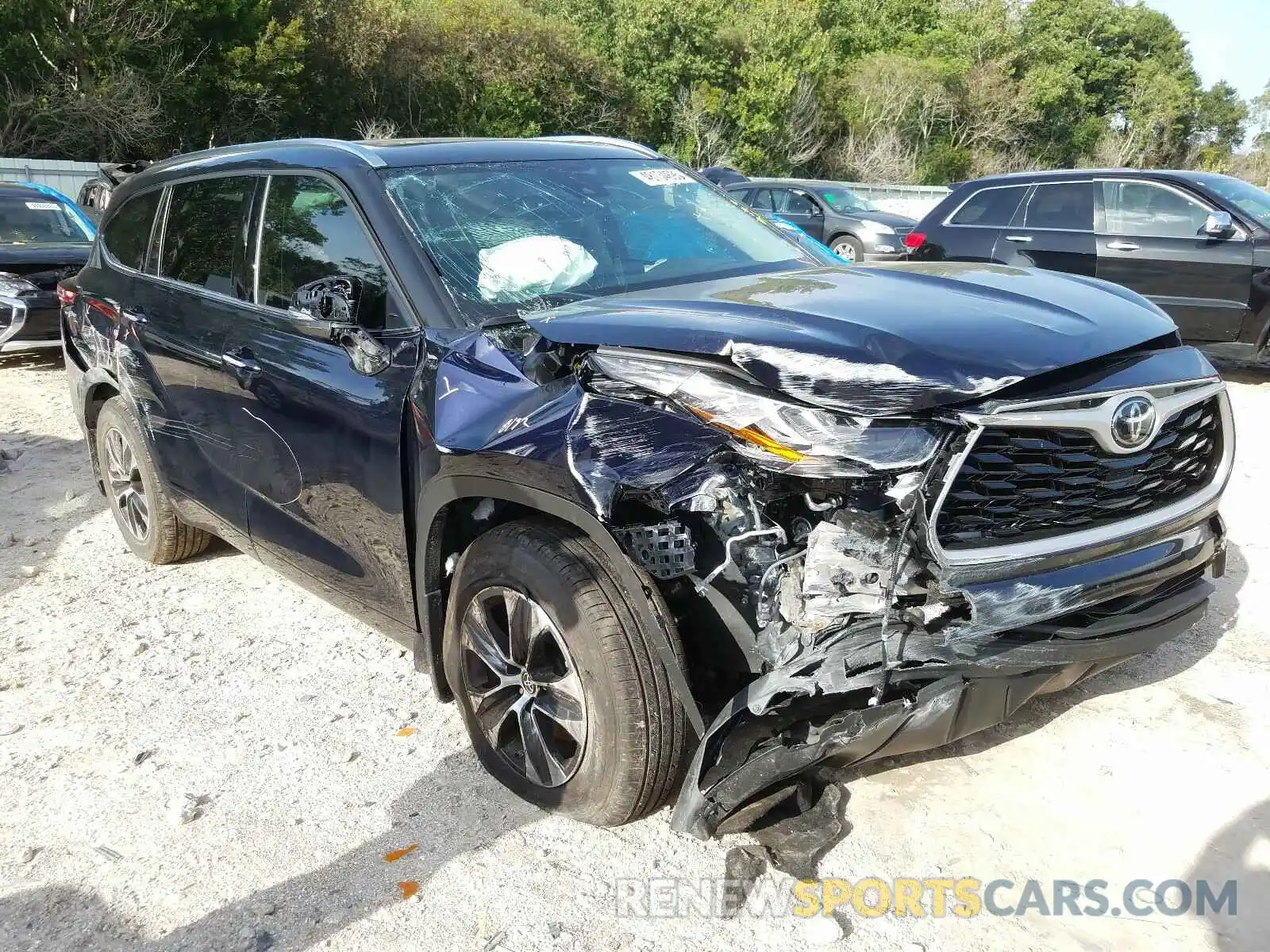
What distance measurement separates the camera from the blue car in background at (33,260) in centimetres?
903

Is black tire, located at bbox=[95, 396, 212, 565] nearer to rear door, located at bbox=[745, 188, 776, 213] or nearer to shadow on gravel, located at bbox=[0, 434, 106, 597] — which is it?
shadow on gravel, located at bbox=[0, 434, 106, 597]

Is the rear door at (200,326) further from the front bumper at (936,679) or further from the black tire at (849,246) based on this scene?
the black tire at (849,246)

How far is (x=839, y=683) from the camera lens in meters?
2.28

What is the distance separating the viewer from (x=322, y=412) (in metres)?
3.25

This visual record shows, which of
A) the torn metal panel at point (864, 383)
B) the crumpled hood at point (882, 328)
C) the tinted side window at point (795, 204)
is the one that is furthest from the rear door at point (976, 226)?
the tinted side window at point (795, 204)

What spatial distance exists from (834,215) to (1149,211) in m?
8.28

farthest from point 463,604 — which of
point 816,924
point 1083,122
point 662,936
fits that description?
point 1083,122

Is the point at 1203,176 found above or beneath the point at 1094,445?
above

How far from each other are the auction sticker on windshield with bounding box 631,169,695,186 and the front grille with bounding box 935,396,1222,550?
80.5 inches

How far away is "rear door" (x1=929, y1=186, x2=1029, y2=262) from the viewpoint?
30.1 feet

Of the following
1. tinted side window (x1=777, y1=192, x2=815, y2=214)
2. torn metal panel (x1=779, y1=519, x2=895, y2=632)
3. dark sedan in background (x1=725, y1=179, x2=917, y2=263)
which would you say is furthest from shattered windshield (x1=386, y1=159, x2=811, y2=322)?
tinted side window (x1=777, y1=192, x2=815, y2=214)

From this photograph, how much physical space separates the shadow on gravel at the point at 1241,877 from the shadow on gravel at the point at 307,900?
1742 millimetres

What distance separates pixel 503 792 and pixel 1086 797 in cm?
168

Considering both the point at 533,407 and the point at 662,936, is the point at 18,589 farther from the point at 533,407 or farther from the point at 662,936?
the point at 662,936
